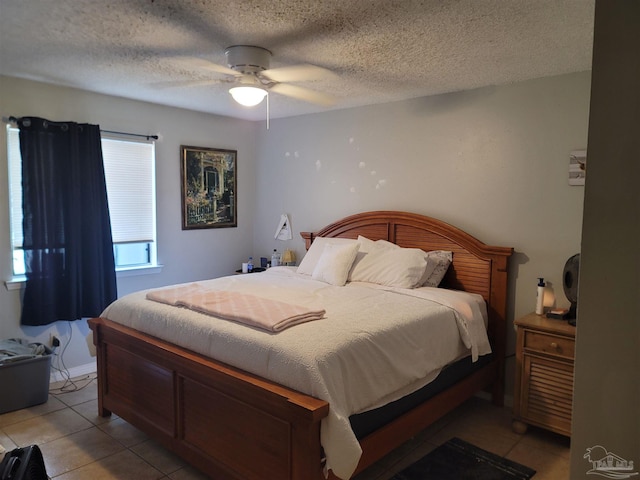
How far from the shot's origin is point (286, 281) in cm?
350

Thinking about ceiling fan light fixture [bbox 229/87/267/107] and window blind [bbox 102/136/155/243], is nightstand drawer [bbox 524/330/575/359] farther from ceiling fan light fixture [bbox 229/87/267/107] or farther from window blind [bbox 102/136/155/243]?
window blind [bbox 102/136/155/243]

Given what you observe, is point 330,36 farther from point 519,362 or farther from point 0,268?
point 0,268

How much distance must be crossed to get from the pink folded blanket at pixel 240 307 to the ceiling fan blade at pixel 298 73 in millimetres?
1491

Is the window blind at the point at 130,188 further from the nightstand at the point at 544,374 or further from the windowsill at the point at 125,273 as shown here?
the nightstand at the point at 544,374

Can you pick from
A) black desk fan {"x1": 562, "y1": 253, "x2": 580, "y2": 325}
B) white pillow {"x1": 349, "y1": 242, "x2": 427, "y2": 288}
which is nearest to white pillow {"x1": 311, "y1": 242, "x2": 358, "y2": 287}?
white pillow {"x1": 349, "y1": 242, "x2": 427, "y2": 288}

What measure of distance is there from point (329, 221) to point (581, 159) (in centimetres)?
224

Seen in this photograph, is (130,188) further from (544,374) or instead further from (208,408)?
(544,374)

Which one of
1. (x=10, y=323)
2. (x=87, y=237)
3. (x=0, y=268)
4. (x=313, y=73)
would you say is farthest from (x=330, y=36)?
(x=10, y=323)

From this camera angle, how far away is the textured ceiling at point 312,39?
2000mm

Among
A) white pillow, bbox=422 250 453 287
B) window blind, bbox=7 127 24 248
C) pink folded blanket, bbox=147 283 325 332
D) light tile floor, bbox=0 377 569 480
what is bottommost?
light tile floor, bbox=0 377 569 480

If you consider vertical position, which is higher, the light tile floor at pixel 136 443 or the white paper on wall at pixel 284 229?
the white paper on wall at pixel 284 229

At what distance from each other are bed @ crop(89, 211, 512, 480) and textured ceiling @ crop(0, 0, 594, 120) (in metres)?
1.27

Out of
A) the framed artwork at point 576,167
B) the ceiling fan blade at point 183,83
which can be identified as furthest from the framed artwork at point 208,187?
the framed artwork at point 576,167

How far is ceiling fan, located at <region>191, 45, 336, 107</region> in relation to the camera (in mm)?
2514
